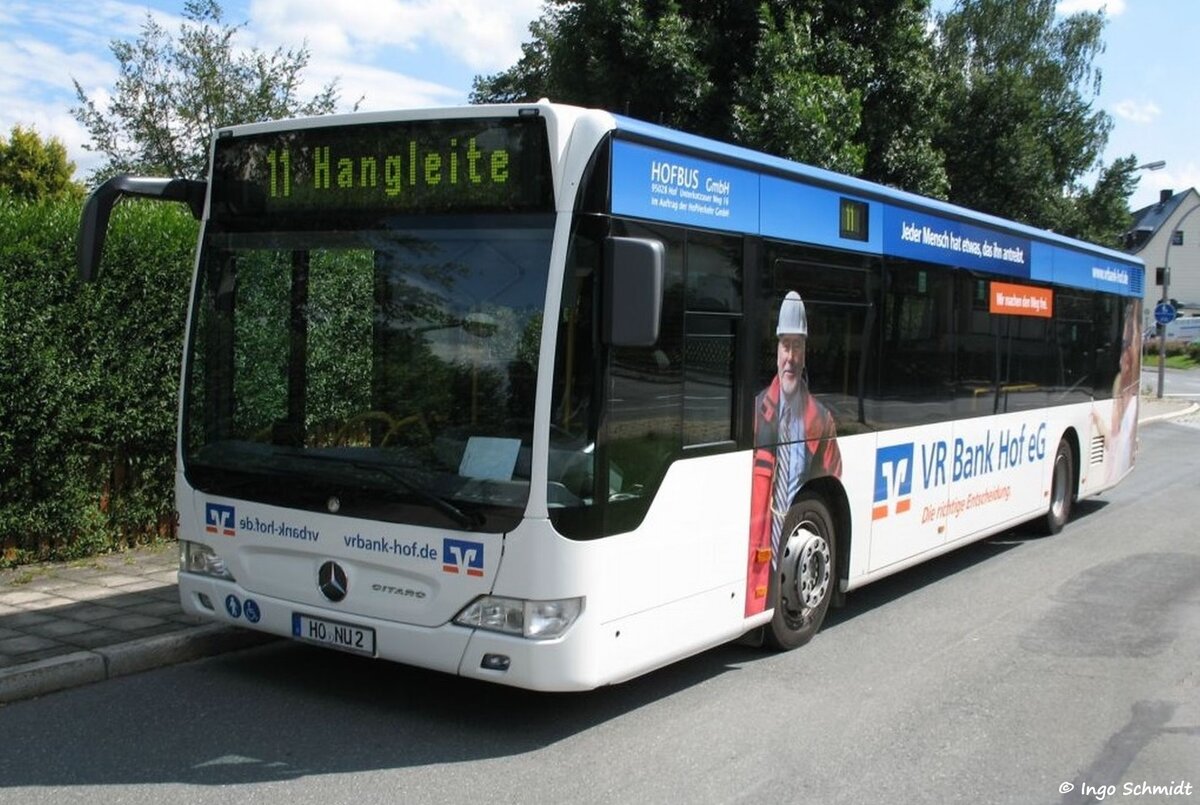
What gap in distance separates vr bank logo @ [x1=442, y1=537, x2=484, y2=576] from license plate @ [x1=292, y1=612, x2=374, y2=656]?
0.56 metres

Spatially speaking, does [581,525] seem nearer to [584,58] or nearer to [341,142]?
[341,142]

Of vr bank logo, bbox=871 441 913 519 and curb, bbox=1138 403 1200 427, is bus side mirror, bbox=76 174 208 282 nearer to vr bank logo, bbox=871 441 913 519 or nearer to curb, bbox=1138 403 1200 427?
vr bank logo, bbox=871 441 913 519

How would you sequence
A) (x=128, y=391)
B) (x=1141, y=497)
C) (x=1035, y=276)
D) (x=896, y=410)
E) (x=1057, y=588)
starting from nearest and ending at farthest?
(x=896, y=410), (x=128, y=391), (x=1057, y=588), (x=1035, y=276), (x=1141, y=497)

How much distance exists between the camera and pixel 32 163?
26.9 meters

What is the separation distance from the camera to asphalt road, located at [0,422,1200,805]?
4.58m

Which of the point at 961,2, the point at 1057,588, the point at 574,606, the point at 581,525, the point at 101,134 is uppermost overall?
the point at 961,2

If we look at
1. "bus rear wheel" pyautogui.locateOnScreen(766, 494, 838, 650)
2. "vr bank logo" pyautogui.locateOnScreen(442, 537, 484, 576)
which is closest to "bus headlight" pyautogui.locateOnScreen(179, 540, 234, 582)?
"vr bank logo" pyautogui.locateOnScreen(442, 537, 484, 576)

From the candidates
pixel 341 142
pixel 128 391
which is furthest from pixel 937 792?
pixel 128 391

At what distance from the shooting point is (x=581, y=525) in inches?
189

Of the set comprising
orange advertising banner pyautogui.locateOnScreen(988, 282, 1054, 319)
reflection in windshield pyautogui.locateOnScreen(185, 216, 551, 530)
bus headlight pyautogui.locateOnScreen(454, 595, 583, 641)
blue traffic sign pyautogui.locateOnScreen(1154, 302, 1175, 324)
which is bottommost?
bus headlight pyautogui.locateOnScreen(454, 595, 583, 641)

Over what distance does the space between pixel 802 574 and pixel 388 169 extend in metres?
3.31

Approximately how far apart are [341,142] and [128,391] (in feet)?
12.4

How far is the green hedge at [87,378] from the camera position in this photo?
746 centimetres

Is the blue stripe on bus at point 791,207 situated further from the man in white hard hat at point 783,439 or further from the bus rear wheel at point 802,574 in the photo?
the bus rear wheel at point 802,574
